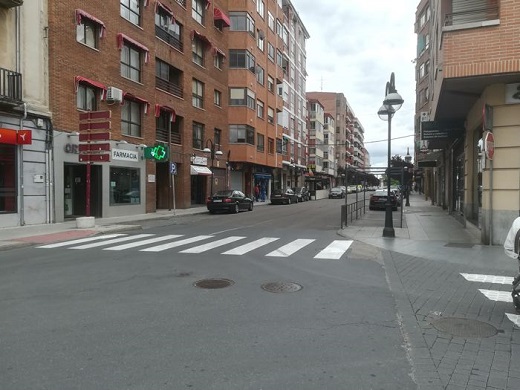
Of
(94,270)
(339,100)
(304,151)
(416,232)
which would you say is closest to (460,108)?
(416,232)

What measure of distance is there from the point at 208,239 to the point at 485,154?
7.80m

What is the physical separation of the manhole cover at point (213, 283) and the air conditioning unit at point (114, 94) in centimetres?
1568

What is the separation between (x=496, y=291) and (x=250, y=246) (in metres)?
6.05

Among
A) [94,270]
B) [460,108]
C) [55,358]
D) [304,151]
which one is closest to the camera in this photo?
[55,358]

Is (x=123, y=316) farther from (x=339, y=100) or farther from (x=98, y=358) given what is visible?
(x=339, y=100)

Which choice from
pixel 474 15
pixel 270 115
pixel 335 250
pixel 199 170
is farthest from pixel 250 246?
pixel 270 115

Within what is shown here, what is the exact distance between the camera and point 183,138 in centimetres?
2800

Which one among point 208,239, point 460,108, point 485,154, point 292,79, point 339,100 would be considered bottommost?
point 208,239

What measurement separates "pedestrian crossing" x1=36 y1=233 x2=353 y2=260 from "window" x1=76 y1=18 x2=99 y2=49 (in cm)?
1044

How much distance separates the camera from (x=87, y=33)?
19594 mm

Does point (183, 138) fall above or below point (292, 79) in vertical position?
below

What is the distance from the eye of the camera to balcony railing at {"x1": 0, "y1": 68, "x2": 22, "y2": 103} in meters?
14.7

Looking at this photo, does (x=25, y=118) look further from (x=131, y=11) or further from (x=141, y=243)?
(x=131, y=11)

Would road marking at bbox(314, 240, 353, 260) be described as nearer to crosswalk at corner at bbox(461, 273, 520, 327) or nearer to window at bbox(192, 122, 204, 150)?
crosswalk at corner at bbox(461, 273, 520, 327)
